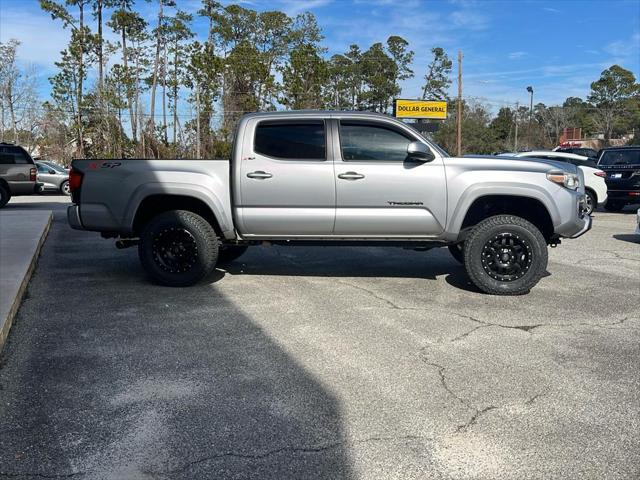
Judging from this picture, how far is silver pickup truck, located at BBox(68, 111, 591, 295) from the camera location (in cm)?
632

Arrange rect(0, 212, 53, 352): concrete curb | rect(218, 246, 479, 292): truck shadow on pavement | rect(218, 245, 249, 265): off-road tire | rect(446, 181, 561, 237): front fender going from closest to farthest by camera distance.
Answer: rect(0, 212, 53, 352): concrete curb < rect(446, 181, 561, 237): front fender < rect(218, 246, 479, 292): truck shadow on pavement < rect(218, 245, 249, 265): off-road tire

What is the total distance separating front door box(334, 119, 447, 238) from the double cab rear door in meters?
0.01

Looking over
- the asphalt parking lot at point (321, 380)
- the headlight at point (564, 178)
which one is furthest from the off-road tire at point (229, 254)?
the headlight at point (564, 178)

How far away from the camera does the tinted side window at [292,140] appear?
652 cm

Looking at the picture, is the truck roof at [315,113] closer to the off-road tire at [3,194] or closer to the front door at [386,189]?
the front door at [386,189]

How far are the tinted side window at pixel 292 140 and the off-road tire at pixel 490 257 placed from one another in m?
1.98

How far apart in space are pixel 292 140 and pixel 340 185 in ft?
2.65

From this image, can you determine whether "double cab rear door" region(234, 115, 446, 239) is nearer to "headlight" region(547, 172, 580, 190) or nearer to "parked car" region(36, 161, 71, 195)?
"headlight" region(547, 172, 580, 190)

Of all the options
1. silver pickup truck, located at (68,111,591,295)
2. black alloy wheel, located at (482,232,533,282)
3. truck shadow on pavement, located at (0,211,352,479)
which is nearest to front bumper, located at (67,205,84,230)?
silver pickup truck, located at (68,111,591,295)

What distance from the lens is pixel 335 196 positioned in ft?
20.9

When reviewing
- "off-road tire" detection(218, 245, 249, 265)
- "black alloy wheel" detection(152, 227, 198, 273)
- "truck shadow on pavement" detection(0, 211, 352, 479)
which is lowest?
"truck shadow on pavement" detection(0, 211, 352, 479)

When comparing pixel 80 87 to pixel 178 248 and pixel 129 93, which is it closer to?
pixel 129 93

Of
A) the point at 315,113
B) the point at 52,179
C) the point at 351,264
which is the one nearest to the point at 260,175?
the point at 315,113

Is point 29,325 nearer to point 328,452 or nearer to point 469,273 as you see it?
point 328,452
